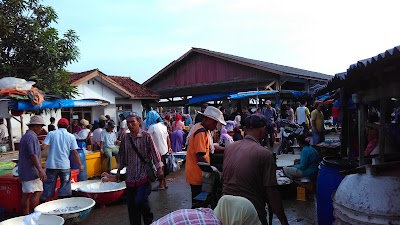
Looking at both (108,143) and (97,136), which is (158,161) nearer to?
(108,143)

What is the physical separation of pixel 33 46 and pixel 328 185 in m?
10.2

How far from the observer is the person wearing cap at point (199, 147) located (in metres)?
4.41

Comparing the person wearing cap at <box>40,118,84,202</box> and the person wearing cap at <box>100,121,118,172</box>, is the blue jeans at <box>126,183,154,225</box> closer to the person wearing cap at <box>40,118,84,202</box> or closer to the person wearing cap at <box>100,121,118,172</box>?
the person wearing cap at <box>40,118,84,202</box>

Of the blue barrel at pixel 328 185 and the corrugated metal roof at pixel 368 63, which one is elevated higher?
the corrugated metal roof at pixel 368 63

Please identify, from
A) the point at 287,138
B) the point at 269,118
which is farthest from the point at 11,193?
the point at 269,118

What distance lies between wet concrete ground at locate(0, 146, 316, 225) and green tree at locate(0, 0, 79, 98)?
18.8 ft

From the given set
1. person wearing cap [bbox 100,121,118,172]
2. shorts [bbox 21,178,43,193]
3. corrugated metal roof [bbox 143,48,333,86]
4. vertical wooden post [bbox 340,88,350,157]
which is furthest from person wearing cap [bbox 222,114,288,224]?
corrugated metal roof [bbox 143,48,333,86]

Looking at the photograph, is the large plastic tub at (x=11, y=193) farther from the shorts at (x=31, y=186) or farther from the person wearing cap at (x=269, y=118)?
the person wearing cap at (x=269, y=118)

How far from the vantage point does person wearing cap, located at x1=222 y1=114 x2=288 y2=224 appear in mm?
2965

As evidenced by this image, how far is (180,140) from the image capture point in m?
11.3

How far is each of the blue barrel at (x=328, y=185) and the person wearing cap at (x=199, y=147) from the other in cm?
143

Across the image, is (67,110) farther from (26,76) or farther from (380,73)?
(380,73)

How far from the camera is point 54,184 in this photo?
6.12 meters

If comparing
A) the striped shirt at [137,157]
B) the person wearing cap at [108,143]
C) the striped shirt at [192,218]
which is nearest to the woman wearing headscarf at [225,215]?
the striped shirt at [192,218]
